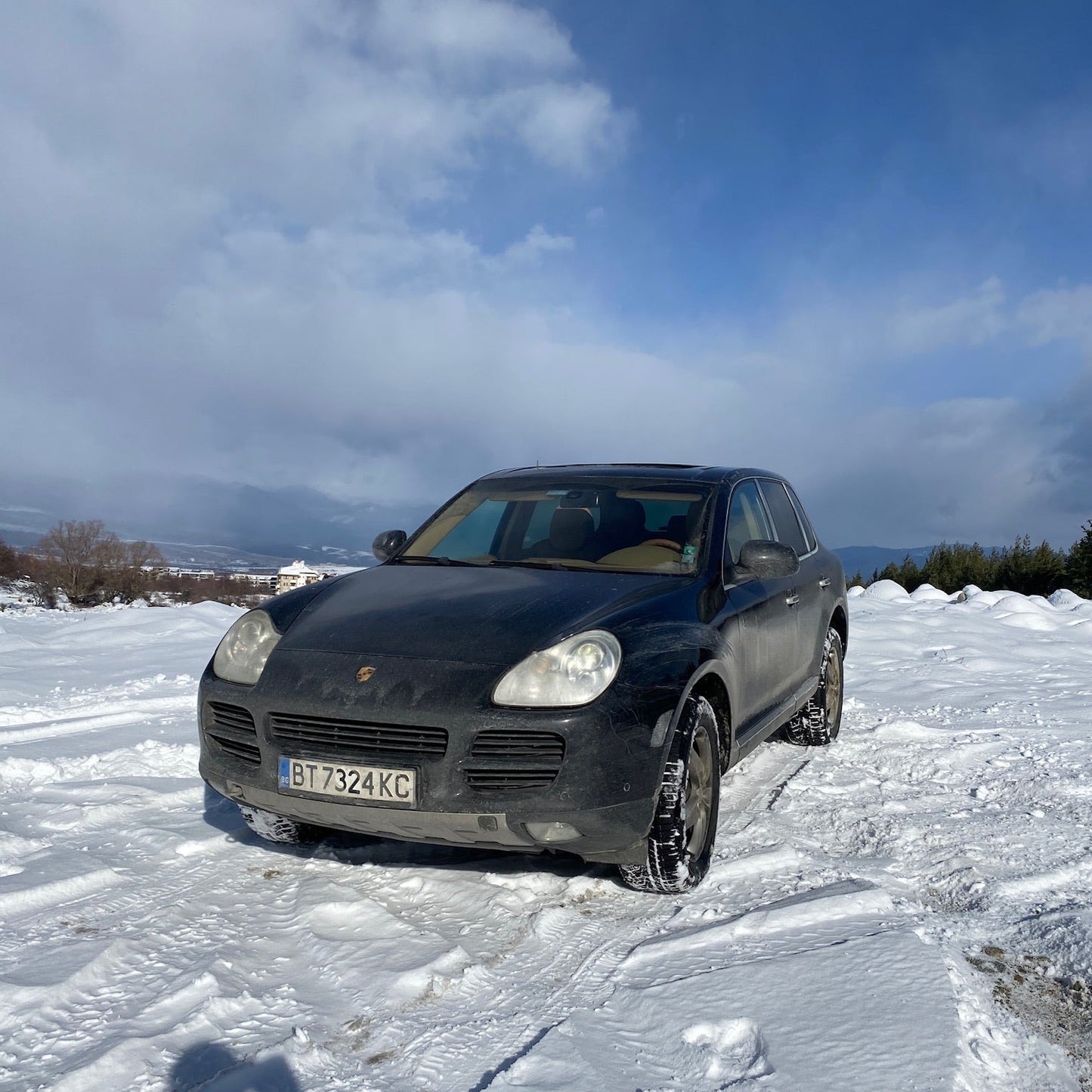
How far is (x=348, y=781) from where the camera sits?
2951 mm

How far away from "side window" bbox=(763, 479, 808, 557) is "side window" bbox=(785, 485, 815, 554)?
58 mm

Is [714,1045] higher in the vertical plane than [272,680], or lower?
lower

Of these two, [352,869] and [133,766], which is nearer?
[352,869]

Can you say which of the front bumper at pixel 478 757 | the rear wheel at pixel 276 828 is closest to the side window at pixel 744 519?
the front bumper at pixel 478 757

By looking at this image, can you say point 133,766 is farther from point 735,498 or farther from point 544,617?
point 735,498

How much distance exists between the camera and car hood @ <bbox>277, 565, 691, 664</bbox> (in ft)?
10.3

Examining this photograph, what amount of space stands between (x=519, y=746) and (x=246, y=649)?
1.17m

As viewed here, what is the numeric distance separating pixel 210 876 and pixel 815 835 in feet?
7.76

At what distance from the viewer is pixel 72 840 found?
3.72m

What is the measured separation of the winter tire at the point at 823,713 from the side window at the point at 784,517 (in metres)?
0.60

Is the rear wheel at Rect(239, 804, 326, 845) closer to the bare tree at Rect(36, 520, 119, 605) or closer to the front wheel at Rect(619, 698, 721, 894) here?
the front wheel at Rect(619, 698, 721, 894)

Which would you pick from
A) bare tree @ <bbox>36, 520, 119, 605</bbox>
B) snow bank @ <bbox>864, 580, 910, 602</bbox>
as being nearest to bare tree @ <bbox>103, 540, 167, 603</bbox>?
bare tree @ <bbox>36, 520, 119, 605</bbox>

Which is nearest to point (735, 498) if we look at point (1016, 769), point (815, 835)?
point (815, 835)

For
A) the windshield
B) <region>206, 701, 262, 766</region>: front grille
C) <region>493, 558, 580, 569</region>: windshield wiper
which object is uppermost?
the windshield
